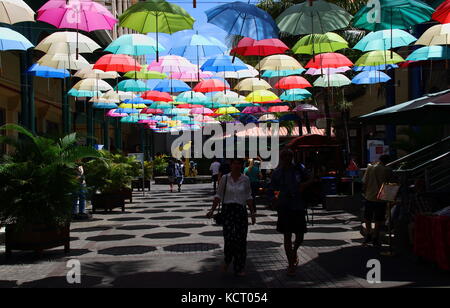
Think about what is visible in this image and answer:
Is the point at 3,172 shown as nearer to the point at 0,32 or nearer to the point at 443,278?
the point at 0,32

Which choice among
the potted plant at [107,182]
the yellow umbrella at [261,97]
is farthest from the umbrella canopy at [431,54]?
the potted plant at [107,182]

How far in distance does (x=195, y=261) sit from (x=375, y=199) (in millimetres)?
3840

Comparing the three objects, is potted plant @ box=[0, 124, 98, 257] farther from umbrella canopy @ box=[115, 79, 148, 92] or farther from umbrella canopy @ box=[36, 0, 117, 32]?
umbrella canopy @ box=[115, 79, 148, 92]

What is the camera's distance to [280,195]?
8328 mm

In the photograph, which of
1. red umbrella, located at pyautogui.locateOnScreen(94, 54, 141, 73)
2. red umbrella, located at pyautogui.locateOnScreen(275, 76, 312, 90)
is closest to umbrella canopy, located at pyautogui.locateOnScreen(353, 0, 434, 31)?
red umbrella, located at pyautogui.locateOnScreen(94, 54, 141, 73)

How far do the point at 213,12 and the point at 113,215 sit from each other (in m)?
9.17

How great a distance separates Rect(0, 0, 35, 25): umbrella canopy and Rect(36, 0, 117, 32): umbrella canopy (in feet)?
5.70

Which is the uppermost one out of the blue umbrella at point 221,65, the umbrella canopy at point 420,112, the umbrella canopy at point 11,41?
the blue umbrella at point 221,65

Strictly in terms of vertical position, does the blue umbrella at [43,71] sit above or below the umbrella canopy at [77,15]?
below

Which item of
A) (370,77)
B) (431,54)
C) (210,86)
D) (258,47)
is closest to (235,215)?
(258,47)

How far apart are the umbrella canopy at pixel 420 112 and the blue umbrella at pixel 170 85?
11.9 meters

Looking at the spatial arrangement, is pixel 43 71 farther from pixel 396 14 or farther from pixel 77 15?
pixel 396 14

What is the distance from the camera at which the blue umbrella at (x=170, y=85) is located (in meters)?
22.7

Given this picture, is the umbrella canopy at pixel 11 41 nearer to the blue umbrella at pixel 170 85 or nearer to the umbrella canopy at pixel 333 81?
the blue umbrella at pixel 170 85
